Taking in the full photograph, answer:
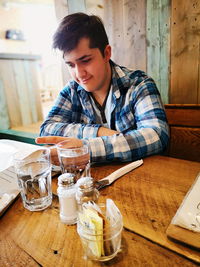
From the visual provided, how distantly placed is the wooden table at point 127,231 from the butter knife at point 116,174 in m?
0.02

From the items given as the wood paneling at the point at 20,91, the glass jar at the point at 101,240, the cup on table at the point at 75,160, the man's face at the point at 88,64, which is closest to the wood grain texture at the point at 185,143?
the man's face at the point at 88,64

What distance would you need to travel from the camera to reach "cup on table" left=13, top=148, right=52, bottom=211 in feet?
2.06

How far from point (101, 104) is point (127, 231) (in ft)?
3.39

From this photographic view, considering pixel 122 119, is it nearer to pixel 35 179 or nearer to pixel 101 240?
pixel 35 179

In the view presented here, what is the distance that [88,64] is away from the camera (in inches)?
45.9

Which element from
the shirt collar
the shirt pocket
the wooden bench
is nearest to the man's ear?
the shirt collar

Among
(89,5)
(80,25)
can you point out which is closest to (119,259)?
(80,25)

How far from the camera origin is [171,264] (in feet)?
1.31

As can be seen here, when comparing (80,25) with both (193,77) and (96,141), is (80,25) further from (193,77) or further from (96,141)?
(193,77)

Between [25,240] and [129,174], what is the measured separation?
432 mm

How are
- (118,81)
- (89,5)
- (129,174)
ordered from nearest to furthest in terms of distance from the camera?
(129,174) → (118,81) → (89,5)

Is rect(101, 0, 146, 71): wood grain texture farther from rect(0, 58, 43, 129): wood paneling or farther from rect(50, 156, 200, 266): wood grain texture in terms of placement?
rect(0, 58, 43, 129): wood paneling

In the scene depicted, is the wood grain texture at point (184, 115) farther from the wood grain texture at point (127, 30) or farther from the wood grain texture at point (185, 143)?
the wood grain texture at point (127, 30)

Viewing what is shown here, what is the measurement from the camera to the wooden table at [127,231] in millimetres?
419
